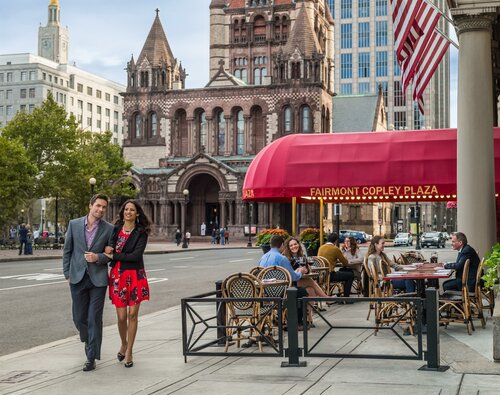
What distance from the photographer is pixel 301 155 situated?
20422mm

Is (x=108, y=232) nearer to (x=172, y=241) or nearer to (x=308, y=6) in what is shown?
(x=172, y=241)

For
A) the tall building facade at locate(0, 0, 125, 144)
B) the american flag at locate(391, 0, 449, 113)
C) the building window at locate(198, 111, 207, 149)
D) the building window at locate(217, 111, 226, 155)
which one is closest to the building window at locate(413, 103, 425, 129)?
the tall building facade at locate(0, 0, 125, 144)

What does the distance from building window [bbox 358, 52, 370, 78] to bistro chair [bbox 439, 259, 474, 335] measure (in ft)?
465

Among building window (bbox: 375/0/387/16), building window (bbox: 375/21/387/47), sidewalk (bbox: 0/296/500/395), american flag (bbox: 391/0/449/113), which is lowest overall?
sidewalk (bbox: 0/296/500/395)

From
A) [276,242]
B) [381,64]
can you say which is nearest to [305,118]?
[381,64]

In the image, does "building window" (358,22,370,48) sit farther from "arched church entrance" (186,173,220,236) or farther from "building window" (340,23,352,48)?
"arched church entrance" (186,173,220,236)

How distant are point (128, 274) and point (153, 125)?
85218mm

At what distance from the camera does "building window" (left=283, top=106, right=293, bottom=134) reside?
88125 millimetres

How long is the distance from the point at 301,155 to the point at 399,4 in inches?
186

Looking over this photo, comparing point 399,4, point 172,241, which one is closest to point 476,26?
point 399,4

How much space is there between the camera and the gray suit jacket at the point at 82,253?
9.70m

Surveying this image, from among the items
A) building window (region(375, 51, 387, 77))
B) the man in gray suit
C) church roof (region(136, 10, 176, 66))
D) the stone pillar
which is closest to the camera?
the man in gray suit

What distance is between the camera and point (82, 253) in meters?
9.77

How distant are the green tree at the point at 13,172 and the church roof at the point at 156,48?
131 ft
